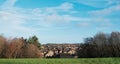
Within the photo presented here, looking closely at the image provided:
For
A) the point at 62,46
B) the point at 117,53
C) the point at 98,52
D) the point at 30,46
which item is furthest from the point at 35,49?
the point at 62,46

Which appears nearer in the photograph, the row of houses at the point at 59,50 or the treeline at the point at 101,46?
the treeline at the point at 101,46

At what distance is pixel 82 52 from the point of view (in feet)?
290

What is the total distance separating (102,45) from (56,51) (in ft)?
133

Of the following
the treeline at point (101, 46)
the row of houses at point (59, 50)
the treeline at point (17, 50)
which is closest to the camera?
the treeline at point (101, 46)

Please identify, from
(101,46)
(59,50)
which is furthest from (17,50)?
(59,50)

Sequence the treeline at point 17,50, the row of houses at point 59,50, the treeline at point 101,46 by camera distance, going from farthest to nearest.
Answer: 1. the row of houses at point 59,50
2. the treeline at point 17,50
3. the treeline at point 101,46

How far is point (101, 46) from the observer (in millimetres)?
87688

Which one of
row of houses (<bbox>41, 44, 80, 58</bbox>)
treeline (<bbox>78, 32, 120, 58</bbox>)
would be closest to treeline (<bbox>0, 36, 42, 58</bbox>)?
treeline (<bbox>78, 32, 120, 58</bbox>)

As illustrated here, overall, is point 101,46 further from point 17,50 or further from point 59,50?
point 59,50

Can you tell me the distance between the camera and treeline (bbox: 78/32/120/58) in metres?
84.2

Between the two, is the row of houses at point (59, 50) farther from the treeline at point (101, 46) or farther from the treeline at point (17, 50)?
the treeline at point (101, 46)

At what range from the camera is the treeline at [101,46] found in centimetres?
8419

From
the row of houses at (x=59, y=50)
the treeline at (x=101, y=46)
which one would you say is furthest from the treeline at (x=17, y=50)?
the row of houses at (x=59, y=50)

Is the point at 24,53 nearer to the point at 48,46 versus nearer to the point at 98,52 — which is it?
the point at 98,52
